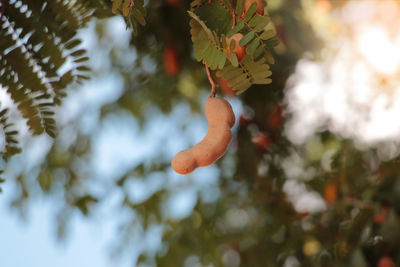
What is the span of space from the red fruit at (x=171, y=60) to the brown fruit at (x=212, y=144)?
88 cm

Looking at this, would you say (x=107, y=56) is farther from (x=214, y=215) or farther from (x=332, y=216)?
(x=332, y=216)

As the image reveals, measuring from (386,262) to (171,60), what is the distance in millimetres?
726

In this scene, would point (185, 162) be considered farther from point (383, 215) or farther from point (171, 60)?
point (171, 60)

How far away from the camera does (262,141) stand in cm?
129

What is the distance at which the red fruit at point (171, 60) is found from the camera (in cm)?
127

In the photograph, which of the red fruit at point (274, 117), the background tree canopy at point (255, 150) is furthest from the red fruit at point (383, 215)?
the red fruit at point (274, 117)

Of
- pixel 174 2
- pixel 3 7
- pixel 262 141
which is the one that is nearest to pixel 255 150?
pixel 262 141

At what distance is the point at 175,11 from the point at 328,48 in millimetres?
439

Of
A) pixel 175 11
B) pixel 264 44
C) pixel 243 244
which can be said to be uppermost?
pixel 264 44

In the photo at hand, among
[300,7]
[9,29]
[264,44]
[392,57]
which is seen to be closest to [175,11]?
[300,7]

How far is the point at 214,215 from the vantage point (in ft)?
4.24

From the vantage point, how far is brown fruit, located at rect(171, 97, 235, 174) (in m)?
0.39

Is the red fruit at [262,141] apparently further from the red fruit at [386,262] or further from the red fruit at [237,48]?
the red fruit at [237,48]

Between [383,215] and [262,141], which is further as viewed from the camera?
[262,141]
